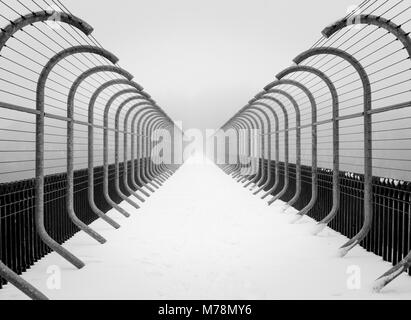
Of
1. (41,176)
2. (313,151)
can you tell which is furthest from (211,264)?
(313,151)

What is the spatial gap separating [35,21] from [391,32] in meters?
3.09

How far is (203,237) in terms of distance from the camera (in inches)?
215

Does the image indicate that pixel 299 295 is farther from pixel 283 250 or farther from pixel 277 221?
pixel 277 221

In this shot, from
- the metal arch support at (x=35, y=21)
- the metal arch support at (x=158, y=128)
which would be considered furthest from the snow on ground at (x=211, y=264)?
the metal arch support at (x=158, y=128)

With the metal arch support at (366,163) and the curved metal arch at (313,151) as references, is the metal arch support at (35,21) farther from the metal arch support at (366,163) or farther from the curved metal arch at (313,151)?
the curved metal arch at (313,151)

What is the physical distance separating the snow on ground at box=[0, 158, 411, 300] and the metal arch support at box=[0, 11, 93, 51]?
201 cm

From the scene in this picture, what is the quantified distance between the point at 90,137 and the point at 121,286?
306 cm

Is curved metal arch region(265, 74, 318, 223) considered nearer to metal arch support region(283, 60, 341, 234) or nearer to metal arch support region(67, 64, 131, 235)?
metal arch support region(283, 60, 341, 234)

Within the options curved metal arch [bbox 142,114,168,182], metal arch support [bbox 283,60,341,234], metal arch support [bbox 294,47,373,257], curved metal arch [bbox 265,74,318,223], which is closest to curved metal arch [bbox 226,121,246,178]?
curved metal arch [bbox 142,114,168,182]

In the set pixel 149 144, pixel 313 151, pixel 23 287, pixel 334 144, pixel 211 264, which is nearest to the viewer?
pixel 23 287

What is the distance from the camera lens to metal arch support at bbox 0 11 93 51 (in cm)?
311

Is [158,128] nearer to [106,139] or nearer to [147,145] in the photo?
[147,145]

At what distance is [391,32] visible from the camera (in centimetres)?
370
